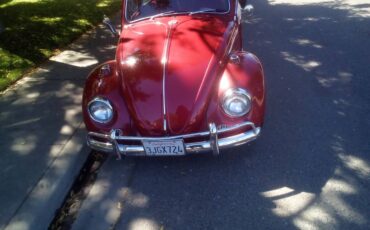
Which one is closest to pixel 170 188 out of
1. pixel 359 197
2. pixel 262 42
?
pixel 359 197

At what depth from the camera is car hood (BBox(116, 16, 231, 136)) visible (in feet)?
12.0

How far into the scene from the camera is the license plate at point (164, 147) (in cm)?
355

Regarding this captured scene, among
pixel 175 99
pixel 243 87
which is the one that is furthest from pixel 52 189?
pixel 243 87

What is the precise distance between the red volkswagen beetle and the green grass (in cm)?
280

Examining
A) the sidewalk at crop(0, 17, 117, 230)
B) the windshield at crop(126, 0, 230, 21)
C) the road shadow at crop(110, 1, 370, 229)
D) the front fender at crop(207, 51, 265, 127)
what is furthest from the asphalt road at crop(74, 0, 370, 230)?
the windshield at crop(126, 0, 230, 21)

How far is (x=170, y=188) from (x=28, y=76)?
3.75 metres

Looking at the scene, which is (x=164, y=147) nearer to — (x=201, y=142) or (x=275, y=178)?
(x=201, y=142)

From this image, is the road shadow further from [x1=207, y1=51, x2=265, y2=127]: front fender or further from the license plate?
[x1=207, y1=51, x2=265, y2=127]: front fender

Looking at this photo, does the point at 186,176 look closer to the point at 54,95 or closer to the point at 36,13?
the point at 54,95

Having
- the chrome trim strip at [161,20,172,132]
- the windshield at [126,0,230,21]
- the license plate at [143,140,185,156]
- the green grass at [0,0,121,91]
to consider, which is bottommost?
the green grass at [0,0,121,91]

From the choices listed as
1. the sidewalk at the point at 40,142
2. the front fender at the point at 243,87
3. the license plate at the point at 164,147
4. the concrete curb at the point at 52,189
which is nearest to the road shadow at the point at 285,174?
the license plate at the point at 164,147

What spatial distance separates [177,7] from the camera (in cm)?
485

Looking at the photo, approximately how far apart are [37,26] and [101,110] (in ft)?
18.9

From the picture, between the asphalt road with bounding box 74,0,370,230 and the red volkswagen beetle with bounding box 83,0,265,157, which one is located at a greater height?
the red volkswagen beetle with bounding box 83,0,265,157
